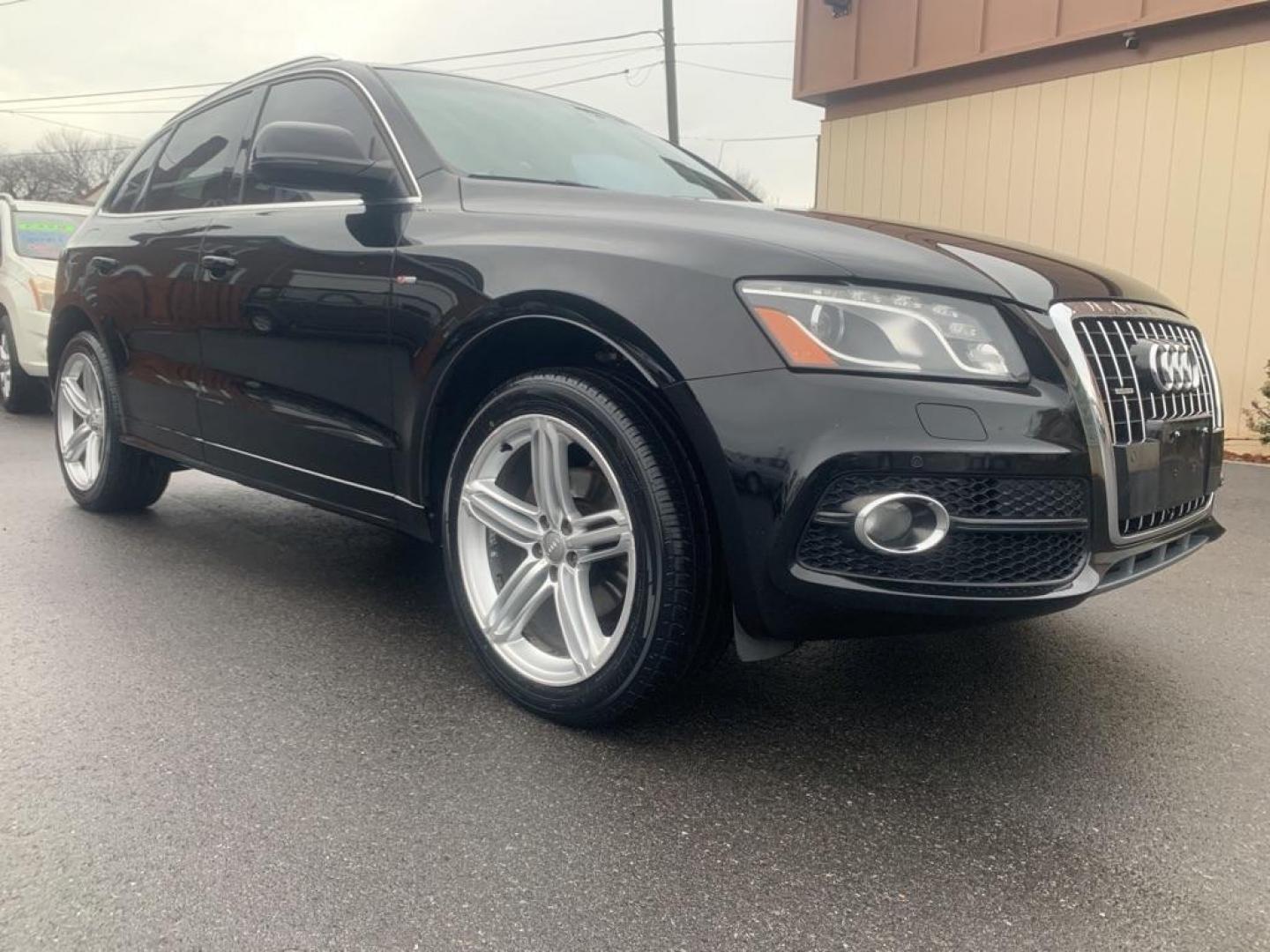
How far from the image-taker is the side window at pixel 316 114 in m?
3.05

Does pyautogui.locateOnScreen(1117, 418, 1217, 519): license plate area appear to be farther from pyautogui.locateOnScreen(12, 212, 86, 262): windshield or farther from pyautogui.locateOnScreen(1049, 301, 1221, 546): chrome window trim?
pyautogui.locateOnScreen(12, 212, 86, 262): windshield

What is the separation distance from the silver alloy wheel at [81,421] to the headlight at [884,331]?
3326mm

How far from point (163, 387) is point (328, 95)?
1261 mm

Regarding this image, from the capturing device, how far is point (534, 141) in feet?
10.5

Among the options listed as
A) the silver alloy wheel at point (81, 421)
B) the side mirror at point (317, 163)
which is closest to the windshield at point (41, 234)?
the silver alloy wheel at point (81, 421)

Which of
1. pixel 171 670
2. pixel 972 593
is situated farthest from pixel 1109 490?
pixel 171 670

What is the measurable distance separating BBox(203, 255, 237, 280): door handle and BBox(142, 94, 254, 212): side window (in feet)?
0.84

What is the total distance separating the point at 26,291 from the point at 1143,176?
8.81 metres

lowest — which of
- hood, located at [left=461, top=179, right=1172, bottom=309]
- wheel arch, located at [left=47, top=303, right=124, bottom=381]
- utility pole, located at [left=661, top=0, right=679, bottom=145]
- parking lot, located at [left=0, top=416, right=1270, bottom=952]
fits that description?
parking lot, located at [left=0, top=416, right=1270, bottom=952]

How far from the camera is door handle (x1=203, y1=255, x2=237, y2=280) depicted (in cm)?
334

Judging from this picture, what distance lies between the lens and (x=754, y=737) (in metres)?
2.40

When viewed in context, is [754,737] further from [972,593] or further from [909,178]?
[909,178]

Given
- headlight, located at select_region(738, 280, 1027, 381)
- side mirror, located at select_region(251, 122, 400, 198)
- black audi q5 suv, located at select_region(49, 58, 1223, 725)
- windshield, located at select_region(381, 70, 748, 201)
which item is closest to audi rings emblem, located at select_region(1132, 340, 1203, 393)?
black audi q5 suv, located at select_region(49, 58, 1223, 725)

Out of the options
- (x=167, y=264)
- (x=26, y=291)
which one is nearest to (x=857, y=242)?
(x=167, y=264)
